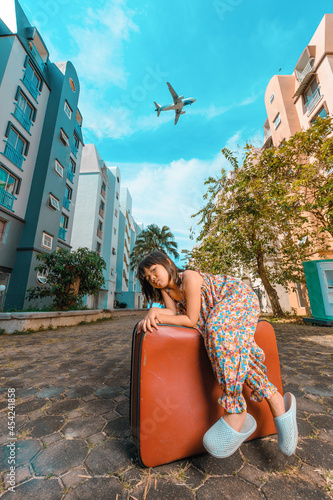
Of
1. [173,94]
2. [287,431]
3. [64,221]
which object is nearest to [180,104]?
[173,94]

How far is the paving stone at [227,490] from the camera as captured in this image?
109cm

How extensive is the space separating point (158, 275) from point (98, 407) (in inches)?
60.6

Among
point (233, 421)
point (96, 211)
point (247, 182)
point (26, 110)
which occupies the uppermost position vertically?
point (26, 110)

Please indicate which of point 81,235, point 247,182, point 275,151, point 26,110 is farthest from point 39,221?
point 275,151

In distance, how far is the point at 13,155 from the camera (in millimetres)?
12164

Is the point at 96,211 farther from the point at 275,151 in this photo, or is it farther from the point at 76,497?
the point at 76,497

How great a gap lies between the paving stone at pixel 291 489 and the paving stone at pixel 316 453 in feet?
0.73

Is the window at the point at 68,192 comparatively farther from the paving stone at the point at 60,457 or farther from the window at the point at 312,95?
the window at the point at 312,95

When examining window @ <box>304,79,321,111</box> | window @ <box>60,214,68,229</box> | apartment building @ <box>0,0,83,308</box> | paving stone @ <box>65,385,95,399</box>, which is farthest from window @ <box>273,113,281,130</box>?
paving stone @ <box>65,385,95,399</box>

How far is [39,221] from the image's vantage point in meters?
12.8

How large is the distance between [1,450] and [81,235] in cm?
2309

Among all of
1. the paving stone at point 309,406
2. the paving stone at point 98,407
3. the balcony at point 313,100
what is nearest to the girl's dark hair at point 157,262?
the paving stone at point 98,407

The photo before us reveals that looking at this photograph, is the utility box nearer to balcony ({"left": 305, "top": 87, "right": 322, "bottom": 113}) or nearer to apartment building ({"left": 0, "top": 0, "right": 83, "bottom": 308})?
balcony ({"left": 305, "top": 87, "right": 322, "bottom": 113})

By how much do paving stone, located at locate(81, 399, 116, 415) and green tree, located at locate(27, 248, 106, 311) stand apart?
8.44m
